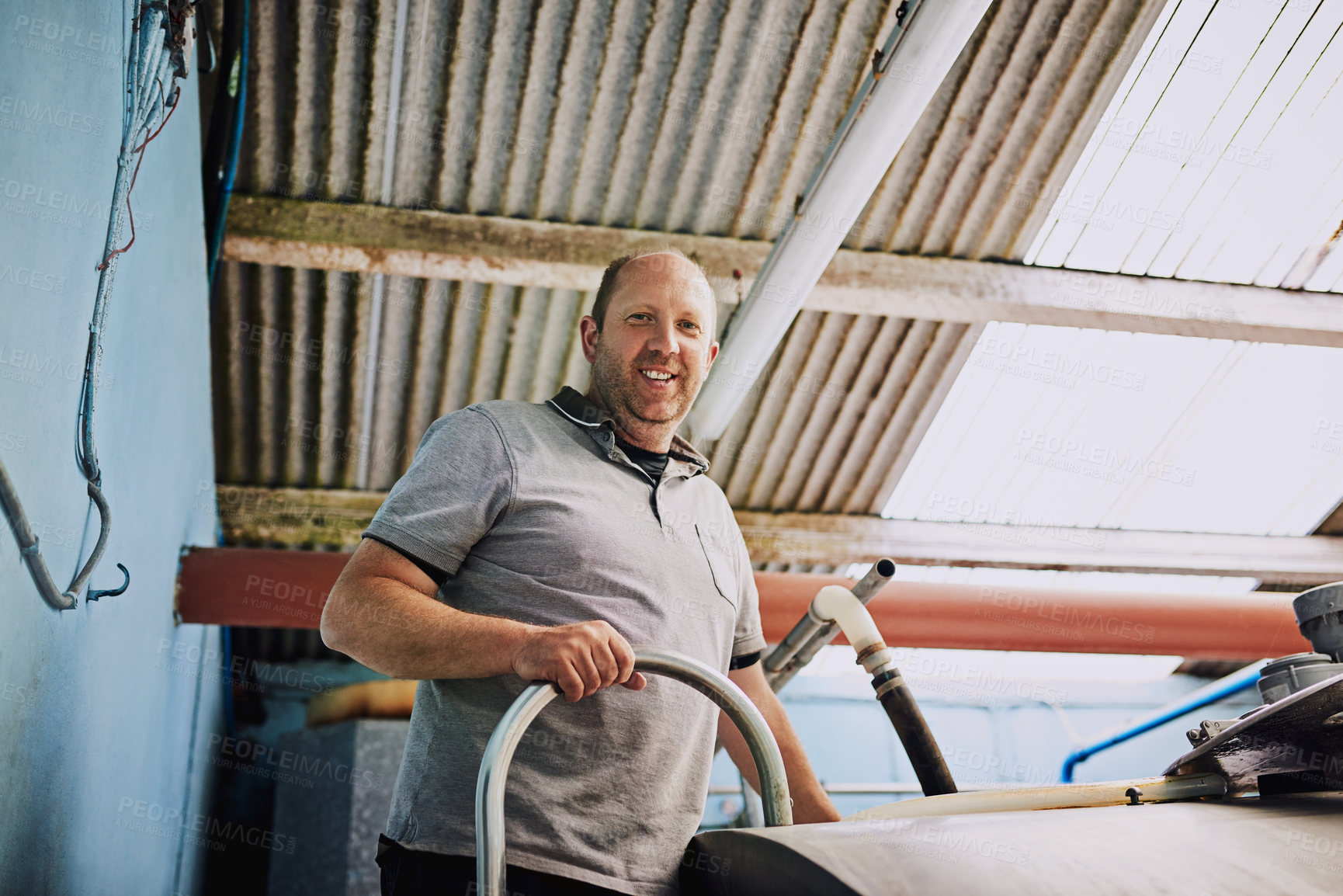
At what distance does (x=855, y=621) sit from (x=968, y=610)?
6.68 feet

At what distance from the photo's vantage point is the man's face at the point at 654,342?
161cm

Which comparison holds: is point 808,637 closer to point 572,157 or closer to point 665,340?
point 665,340

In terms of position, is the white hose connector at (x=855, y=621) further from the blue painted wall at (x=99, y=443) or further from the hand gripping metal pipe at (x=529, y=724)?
the blue painted wall at (x=99, y=443)

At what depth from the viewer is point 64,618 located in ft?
5.89

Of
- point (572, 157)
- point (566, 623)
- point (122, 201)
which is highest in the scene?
point (572, 157)

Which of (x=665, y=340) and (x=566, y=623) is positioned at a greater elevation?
(x=665, y=340)

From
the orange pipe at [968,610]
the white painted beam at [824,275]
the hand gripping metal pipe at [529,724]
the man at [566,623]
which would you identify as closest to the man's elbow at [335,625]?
the man at [566,623]

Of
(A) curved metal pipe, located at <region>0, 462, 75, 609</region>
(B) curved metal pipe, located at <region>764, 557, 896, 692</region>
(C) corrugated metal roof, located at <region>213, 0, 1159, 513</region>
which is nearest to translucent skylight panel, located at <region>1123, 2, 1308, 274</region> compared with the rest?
(C) corrugated metal roof, located at <region>213, 0, 1159, 513</region>

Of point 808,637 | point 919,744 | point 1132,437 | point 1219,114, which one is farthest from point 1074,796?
point 1132,437

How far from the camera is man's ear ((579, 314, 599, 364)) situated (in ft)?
5.90

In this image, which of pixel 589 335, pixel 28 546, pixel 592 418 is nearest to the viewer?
pixel 28 546

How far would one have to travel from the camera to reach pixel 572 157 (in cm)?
345

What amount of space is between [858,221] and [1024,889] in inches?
123

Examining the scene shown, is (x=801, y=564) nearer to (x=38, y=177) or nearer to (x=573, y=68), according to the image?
(x=573, y=68)
